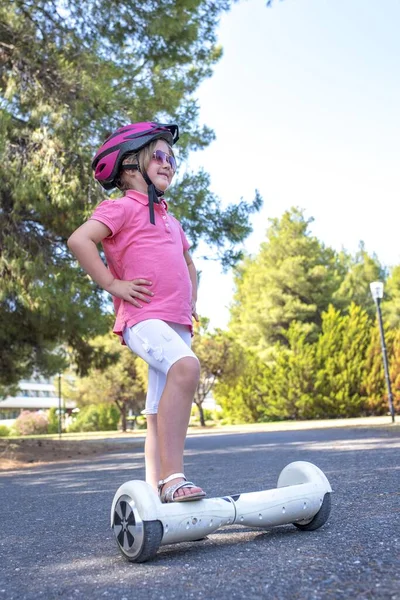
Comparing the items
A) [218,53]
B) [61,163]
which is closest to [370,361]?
[218,53]

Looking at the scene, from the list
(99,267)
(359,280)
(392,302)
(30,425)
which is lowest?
(30,425)

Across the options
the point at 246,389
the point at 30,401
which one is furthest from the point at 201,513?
the point at 30,401

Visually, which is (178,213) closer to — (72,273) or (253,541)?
(72,273)

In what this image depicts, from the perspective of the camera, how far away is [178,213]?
904cm

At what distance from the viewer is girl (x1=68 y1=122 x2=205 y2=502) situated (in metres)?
2.45

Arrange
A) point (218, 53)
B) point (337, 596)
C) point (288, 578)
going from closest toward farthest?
point (337, 596), point (288, 578), point (218, 53)

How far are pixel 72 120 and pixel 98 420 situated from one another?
3165 centimetres

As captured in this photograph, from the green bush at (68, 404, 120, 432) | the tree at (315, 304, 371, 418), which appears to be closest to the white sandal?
the tree at (315, 304, 371, 418)

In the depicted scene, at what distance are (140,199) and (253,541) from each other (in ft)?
4.68

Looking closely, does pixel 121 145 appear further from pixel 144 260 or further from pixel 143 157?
pixel 144 260

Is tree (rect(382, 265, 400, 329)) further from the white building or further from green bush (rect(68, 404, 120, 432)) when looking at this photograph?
the white building

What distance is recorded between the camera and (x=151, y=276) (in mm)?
2584

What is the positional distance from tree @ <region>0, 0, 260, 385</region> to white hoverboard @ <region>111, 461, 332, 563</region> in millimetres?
6368

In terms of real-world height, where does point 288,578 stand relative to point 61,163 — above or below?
below
